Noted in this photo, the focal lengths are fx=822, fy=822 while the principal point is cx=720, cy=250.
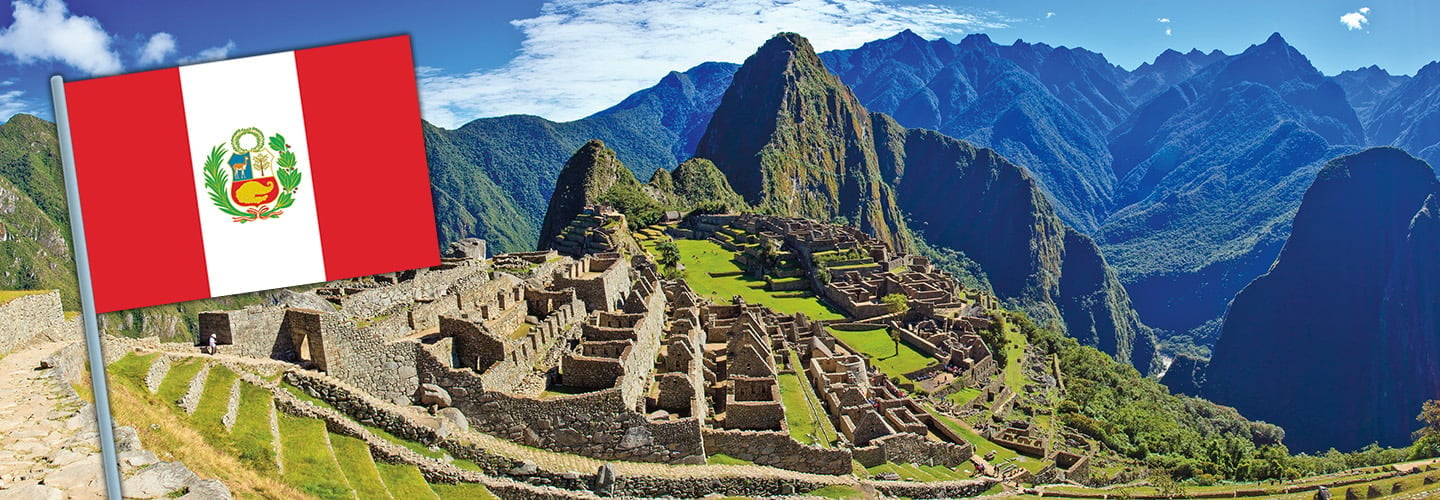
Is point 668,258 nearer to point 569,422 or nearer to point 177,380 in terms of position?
point 569,422

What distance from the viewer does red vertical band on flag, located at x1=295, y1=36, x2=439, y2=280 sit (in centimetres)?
998

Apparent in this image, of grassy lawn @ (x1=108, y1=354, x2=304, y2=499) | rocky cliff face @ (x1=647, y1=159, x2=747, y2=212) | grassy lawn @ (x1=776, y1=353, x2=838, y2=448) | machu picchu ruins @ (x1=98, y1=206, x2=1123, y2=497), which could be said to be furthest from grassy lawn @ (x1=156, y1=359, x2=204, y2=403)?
rocky cliff face @ (x1=647, y1=159, x2=747, y2=212)

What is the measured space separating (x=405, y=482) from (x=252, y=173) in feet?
20.8

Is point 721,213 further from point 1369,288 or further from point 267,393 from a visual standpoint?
point 1369,288

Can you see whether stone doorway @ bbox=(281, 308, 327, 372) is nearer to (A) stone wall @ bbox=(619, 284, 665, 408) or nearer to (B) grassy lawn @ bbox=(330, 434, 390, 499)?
(B) grassy lawn @ bbox=(330, 434, 390, 499)

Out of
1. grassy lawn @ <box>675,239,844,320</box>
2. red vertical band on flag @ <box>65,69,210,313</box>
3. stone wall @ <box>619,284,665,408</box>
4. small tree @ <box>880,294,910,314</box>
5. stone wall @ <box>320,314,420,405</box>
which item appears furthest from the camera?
small tree @ <box>880,294,910,314</box>

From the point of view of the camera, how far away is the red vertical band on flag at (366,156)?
998 cm

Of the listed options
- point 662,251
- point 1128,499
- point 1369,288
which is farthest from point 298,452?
point 1369,288

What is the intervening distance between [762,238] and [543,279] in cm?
6193

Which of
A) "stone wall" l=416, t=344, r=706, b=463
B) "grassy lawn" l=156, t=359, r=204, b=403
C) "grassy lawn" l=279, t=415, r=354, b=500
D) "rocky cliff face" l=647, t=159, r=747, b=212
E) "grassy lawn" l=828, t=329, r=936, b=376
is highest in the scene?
"rocky cliff face" l=647, t=159, r=747, b=212

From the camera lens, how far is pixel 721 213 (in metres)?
113

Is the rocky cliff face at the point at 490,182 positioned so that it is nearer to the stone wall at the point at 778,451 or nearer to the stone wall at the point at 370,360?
the stone wall at the point at 778,451

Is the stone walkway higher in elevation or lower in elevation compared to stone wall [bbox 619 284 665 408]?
higher

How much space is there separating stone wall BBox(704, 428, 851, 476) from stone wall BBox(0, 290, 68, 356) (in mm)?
12765
